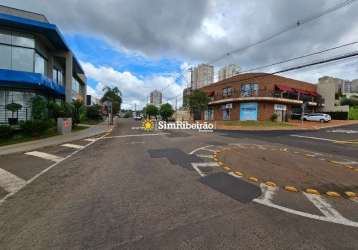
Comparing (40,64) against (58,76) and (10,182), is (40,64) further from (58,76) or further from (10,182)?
(10,182)

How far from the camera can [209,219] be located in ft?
11.8

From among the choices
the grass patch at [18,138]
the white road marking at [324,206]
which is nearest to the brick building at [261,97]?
the grass patch at [18,138]

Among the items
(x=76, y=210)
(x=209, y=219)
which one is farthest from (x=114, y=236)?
(x=209, y=219)

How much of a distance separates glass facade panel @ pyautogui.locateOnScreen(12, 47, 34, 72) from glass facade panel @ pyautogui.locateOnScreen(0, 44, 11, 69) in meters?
0.27

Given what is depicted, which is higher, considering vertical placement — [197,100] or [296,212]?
[197,100]

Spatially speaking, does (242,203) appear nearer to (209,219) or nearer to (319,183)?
(209,219)

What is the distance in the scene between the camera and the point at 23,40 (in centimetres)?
1766

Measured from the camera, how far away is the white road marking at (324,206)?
381 centimetres

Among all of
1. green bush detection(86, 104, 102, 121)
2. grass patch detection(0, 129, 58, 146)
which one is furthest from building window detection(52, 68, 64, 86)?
green bush detection(86, 104, 102, 121)

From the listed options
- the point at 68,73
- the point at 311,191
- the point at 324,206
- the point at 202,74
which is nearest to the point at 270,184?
the point at 311,191

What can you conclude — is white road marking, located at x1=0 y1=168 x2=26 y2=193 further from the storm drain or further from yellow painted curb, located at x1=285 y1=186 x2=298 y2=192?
yellow painted curb, located at x1=285 y1=186 x2=298 y2=192

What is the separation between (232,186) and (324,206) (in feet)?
6.39

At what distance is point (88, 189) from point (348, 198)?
6.17 meters

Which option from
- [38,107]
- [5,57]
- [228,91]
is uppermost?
[228,91]
